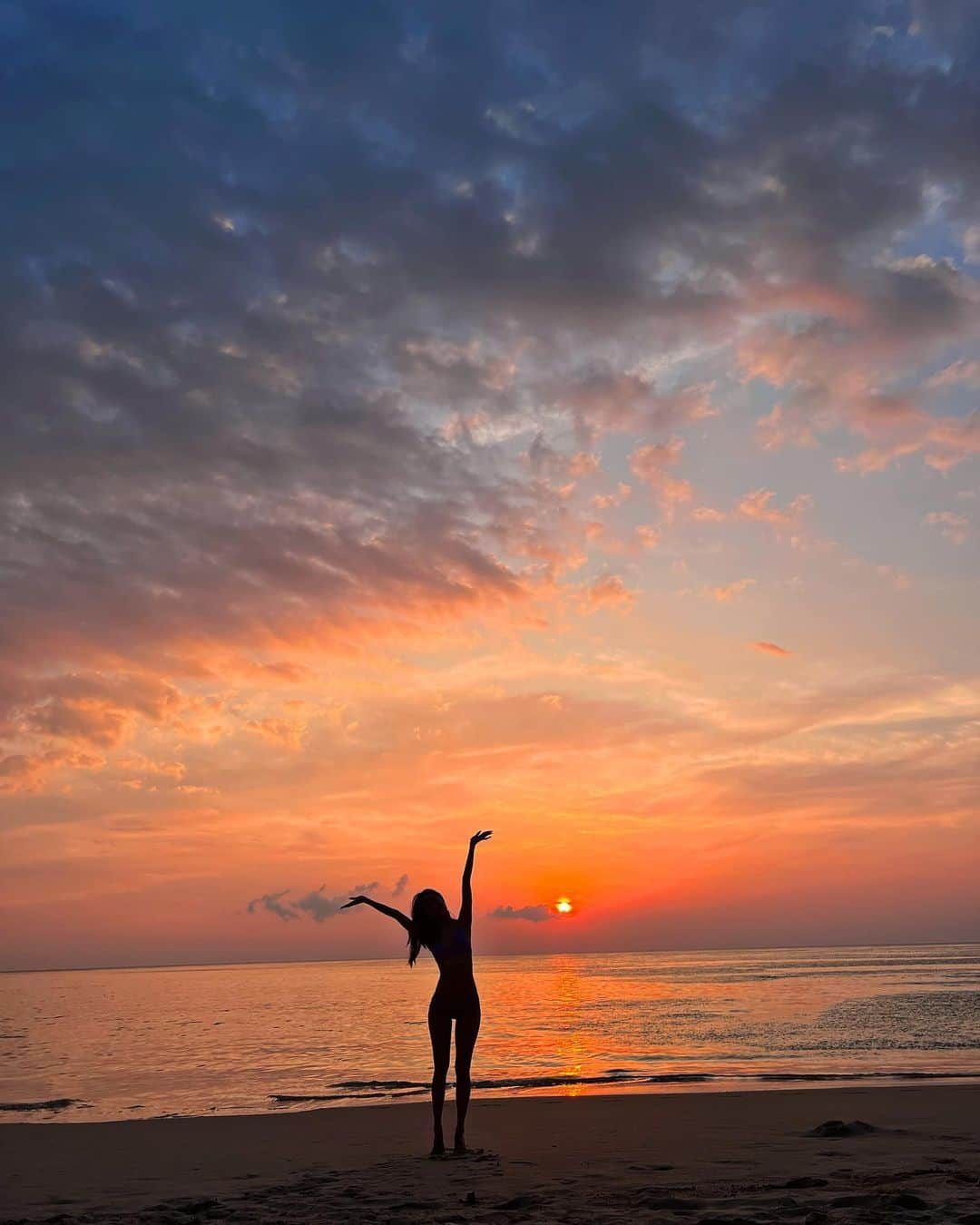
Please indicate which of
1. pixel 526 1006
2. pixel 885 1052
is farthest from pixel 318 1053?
pixel 526 1006

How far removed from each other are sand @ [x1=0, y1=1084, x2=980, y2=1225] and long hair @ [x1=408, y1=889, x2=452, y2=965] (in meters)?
2.26

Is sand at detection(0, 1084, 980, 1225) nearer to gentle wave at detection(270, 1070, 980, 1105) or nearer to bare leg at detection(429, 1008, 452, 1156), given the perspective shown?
bare leg at detection(429, 1008, 452, 1156)

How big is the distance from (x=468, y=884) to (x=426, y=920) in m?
0.65

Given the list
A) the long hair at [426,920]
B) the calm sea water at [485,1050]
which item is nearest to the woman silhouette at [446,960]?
the long hair at [426,920]

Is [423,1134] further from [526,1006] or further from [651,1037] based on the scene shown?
[526,1006]

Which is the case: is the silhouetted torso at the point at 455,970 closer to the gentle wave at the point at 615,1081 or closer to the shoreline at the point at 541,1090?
the shoreline at the point at 541,1090

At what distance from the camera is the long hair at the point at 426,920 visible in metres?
10.6

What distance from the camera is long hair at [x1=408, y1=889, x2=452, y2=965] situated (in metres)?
10.6

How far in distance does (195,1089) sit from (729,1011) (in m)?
29.2

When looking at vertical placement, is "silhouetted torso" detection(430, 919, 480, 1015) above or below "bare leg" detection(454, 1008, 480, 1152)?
above

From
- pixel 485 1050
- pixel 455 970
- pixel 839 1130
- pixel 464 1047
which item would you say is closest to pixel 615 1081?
pixel 485 1050

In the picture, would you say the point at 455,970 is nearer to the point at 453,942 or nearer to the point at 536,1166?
the point at 453,942

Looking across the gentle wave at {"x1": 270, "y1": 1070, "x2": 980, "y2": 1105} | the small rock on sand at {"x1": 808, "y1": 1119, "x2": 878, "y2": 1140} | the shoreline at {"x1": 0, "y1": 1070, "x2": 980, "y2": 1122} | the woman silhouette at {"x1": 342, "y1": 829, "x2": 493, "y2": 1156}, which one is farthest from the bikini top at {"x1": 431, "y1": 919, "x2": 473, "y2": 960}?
the gentle wave at {"x1": 270, "y1": 1070, "x2": 980, "y2": 1105}

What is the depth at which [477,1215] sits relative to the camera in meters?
7.80
